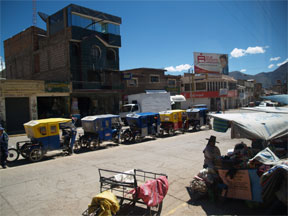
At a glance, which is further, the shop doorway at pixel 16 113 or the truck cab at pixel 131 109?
the truck cab at pixel 131 109

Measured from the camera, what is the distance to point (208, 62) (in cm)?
4538

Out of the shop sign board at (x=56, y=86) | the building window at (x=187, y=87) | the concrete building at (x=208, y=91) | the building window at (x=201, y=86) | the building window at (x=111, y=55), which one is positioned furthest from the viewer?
the building window at (x=187, y=87)

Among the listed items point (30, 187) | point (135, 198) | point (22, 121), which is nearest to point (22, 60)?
point (22, 121)

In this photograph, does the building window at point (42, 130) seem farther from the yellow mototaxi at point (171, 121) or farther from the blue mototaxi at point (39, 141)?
the yellow mototaxi at point (171, 121)

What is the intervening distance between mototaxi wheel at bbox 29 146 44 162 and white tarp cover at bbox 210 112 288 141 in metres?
8.10

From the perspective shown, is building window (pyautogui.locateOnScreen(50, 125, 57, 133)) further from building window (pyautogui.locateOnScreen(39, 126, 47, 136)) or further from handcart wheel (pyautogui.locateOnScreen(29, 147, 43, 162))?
handcart wheel (pyautogui.locateOnScreen(29, 147, 43, 162))

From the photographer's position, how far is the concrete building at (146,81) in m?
35.9

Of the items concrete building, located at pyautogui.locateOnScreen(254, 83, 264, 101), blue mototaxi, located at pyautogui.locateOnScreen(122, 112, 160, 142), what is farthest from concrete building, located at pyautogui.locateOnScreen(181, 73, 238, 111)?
blue mototaxi, located at pyautogui.locateOnScreen(122, 112, 160, 142)

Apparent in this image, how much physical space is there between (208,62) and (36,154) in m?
40.4

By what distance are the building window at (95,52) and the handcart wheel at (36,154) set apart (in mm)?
22152

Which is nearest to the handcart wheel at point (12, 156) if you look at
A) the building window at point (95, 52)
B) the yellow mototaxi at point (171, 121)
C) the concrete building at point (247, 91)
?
the yellow mototaxi at point (171, 121)

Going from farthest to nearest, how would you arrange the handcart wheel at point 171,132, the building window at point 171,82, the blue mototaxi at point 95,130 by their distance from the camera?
the building window at point 171,82 → the handcart wheel at point 171,132 → the blue mototaxi at point 95,130

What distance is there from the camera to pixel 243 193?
5457 mm

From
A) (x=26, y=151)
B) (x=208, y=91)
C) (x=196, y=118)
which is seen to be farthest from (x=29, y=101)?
(x=208, y=91)
